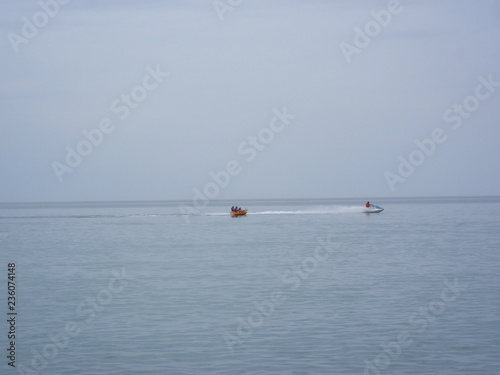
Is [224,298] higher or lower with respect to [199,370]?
higher

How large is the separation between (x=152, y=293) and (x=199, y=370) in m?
12.8

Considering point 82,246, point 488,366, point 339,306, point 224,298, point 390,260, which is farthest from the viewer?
point 82,246

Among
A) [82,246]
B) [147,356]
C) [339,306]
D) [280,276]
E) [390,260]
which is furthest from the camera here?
[82,246]

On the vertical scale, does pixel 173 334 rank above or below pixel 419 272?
below

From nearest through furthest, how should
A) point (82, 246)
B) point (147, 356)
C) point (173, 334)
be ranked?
1. point (147, 356)
2. point (173, 334)
3. point (82, 246)

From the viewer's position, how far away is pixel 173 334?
77.7ft

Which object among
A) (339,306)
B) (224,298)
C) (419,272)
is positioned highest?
(419,272)

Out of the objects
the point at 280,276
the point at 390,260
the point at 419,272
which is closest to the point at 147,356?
the point at 280,276

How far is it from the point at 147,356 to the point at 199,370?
2191mm

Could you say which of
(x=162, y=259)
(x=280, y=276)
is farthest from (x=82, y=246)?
(x=280, y=276)

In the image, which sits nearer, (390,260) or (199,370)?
(199,370)

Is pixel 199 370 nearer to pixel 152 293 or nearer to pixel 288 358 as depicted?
pixel 288 358

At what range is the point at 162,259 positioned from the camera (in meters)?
47.8

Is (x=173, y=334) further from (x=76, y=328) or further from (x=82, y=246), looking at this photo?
(x=82, y=246)
